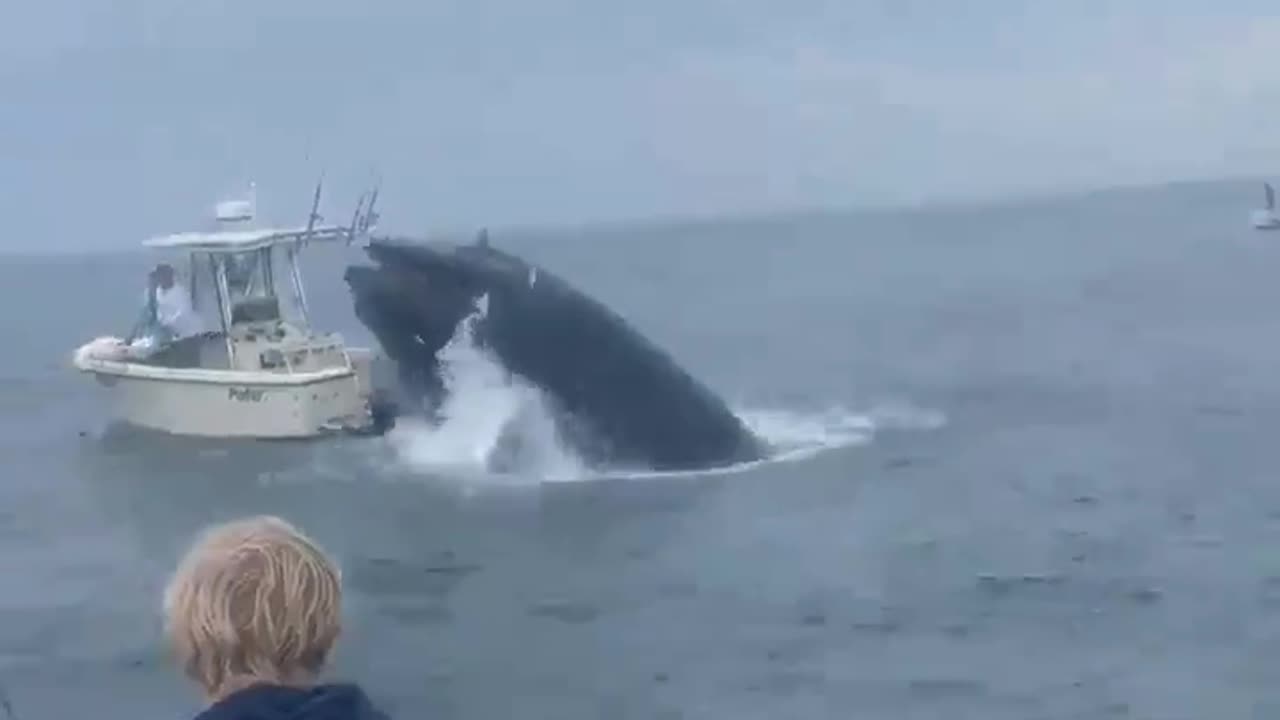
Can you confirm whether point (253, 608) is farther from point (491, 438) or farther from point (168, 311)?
point (168, 311)

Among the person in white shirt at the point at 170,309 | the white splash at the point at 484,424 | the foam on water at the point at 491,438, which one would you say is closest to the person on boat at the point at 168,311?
the person in white shirt at the point at 170,309

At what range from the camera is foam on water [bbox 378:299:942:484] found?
44.0m

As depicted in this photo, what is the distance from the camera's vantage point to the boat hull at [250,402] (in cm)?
4800

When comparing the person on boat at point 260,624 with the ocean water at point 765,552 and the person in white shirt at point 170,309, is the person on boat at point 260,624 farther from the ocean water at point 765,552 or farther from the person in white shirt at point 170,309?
the person in white shirt at point 170,309

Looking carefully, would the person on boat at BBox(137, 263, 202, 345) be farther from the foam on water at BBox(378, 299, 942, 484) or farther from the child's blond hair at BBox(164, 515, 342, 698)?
the child's blond hair at BBox(164, 515, 342, 698)

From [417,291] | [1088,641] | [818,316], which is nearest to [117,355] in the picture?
[417,291]

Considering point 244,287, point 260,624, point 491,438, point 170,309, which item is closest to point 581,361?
point 491,438

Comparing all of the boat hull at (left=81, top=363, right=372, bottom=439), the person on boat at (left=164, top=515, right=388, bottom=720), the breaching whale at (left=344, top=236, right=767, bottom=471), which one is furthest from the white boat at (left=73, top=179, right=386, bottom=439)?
the person on boat at (left=164, top=515, right=388, bottom=720)

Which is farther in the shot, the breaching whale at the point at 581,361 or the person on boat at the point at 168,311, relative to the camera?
the person on boat at the point at 168,311

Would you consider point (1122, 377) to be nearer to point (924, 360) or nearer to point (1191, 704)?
point (924, 360)

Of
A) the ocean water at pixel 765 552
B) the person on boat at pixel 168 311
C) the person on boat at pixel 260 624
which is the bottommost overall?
the ocean water at pixel 765 552

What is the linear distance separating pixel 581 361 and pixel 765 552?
10501 millimetres

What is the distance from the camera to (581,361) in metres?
43.9

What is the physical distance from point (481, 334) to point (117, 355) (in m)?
13.2
